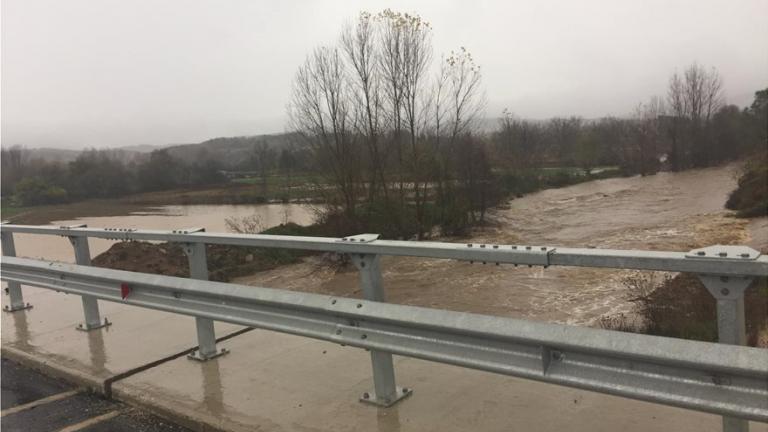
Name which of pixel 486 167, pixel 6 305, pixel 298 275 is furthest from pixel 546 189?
pixel 6 305

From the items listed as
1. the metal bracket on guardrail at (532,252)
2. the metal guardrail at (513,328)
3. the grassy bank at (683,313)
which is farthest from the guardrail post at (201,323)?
the grassy bank at (683,313)

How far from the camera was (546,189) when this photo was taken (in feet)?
175

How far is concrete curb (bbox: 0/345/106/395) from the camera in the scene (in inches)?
173

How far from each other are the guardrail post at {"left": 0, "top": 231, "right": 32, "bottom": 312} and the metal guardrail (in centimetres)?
286

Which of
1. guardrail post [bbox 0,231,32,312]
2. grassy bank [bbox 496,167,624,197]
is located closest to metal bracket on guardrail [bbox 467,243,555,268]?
guardrail post [bbox 0,231,32,312]

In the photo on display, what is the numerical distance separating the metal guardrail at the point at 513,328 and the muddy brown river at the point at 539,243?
7056 millimetres

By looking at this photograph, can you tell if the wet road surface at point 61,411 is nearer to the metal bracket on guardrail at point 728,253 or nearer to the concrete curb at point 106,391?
the concrete curb at point 106,391

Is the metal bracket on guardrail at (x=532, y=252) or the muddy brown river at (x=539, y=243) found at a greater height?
the metal bracket on guardrail at (x=532, y=252)

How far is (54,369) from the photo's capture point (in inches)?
188

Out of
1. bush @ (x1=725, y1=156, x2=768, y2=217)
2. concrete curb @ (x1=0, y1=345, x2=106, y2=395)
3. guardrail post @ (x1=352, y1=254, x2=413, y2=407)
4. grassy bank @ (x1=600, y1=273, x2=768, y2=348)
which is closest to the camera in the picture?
guardrail post @ (x1=352, y1=254, x2=413, y2=407)

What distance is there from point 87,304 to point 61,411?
1942 mm

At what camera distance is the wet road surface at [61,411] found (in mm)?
3805

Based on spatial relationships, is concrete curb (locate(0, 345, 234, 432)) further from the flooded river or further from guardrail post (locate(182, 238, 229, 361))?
the flooded river

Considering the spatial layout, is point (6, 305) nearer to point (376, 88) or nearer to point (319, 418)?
point (319, 418)
